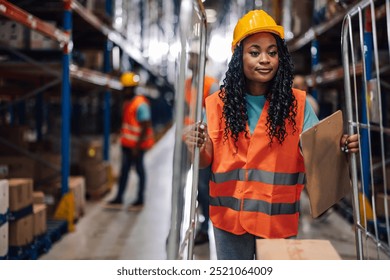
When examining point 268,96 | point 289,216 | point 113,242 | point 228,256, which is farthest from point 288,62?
point 113,242

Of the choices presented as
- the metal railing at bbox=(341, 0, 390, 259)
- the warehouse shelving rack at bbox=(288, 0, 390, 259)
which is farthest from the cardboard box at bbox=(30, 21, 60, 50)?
the metal railing at bbox=(341, 0, 390, 259)

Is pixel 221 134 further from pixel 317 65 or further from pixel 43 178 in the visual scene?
pixel 317 65

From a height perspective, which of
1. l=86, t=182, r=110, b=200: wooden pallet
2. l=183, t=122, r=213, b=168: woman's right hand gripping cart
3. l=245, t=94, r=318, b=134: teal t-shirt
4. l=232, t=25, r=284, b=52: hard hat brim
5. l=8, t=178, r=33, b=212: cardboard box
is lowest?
l=86, t=182, r=110, b=200: wooden pallet

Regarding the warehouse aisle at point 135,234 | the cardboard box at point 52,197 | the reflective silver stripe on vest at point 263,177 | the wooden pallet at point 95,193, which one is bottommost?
the warehouse aisle at point 135,234

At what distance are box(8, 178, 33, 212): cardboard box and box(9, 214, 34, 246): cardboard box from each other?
135 mm

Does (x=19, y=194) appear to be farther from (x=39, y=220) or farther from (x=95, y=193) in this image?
(x=95, y=193)

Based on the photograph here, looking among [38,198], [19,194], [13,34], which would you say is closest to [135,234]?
[38,198]

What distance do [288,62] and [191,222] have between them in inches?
33.4

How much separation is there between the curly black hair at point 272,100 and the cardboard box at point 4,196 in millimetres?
2262

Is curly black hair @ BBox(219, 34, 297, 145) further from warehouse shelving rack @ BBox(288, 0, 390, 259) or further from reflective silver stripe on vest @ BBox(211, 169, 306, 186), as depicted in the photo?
warehouse shelving rack @ BBox(288, 0, 390, 259)

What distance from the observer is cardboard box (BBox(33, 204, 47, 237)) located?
15.5 ft

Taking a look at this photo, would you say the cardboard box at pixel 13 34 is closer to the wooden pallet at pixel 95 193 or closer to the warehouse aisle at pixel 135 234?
the warehouse aisle at pixel 135 234

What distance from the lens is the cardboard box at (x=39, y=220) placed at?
187 inches

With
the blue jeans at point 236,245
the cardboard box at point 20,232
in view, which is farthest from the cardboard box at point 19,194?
the blue jeans at point 236,245
